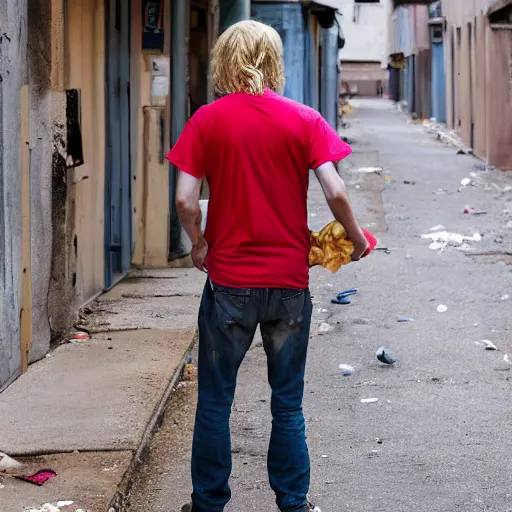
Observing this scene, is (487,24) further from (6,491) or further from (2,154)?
(6,491)

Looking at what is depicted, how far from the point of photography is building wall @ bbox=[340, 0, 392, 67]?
54.9m

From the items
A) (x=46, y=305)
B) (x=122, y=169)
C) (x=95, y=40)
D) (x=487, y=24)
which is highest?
(x=487, y=24)

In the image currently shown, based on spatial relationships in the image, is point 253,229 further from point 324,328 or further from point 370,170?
point 370,170

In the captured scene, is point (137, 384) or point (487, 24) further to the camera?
point (487, 24)

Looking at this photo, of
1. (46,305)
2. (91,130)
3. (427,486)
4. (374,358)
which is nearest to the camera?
(427,486)

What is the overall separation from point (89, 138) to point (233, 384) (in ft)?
13.7

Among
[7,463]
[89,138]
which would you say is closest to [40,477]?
[7,463]

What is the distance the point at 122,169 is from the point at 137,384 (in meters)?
3.78

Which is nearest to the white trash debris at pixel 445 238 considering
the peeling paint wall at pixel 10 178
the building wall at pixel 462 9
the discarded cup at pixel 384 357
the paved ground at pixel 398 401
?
the paved ground at pixel 398 401

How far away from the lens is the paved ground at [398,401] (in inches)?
173

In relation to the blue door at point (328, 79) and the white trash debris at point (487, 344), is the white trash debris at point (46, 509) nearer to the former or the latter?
the white trash debris at point (487, 344)

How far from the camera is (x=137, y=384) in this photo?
5.57 meters

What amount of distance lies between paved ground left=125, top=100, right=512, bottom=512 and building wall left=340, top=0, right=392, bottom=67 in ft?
146

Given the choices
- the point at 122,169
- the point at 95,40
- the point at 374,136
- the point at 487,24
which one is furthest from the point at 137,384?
the point at 374,136
